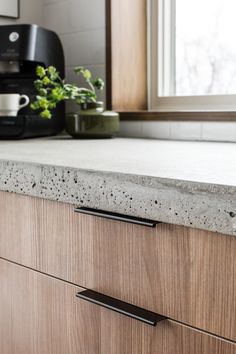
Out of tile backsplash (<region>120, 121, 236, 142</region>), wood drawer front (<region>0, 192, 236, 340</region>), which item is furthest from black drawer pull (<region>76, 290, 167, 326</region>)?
tile backsplash (<region>120, 121, 236, 142</region>)

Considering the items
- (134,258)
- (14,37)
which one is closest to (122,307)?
(134,258)

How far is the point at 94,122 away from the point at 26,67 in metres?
0.31

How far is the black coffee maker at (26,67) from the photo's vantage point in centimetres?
161

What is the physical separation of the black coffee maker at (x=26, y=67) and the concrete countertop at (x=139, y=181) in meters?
0.43

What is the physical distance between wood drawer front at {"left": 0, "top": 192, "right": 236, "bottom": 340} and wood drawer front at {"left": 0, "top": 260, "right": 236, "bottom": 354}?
A: 2cm

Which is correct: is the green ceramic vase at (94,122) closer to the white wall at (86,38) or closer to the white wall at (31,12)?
the white wall at (86,38)

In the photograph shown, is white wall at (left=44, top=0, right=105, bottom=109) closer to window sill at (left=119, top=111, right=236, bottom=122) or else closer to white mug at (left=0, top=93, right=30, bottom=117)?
window sill at (left=119, top=111, right=236, bottom=122)

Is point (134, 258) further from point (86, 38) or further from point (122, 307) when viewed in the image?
point (86, 38)

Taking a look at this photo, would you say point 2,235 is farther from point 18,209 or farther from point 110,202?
point 110,202

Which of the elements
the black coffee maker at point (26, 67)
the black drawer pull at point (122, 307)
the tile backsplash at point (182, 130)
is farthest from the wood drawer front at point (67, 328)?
the tile backsplash at point (182, 130)

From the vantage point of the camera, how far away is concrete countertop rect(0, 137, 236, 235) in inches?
27.0

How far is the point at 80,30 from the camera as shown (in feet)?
6.28

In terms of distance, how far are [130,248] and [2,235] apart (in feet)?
1.19

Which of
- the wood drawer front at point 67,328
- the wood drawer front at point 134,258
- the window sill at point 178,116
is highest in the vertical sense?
the window sill at point 178,116
